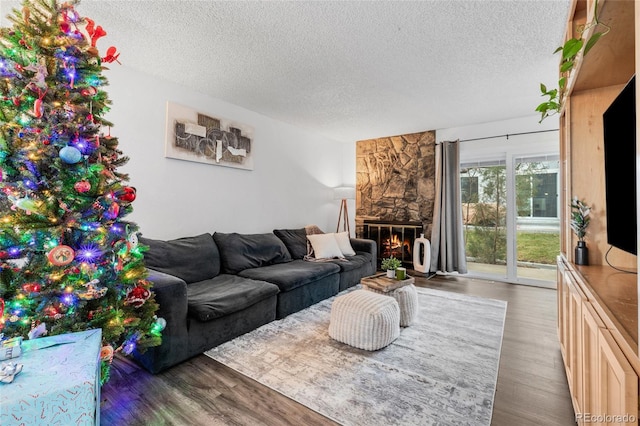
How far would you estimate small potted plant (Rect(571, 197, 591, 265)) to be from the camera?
5.92 feet

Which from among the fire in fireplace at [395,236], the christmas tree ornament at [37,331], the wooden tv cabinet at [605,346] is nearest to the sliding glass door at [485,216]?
the fire in fireplace at [395,236]

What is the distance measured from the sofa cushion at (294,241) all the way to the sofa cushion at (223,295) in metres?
1.21

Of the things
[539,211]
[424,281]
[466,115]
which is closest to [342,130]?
[466,115]

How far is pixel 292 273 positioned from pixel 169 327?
1388mm

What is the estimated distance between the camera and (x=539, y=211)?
14.1 feet

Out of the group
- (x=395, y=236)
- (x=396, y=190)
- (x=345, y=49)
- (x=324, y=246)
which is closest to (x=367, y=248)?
(x=324, y=246)

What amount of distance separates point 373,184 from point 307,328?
3.69 meters

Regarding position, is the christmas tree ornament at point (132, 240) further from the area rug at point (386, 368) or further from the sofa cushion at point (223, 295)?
the area rug at point (386, 368)

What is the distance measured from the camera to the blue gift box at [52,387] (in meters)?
1.04

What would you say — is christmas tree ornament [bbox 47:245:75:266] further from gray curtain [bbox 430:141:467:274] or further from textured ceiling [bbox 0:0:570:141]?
gray curtain [bbox 430:141:467:274]

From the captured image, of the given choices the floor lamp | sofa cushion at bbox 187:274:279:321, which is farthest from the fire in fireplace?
sofa cushion at bbox 187:274:279:321

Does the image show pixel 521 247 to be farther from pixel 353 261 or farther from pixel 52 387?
pixel 52 387

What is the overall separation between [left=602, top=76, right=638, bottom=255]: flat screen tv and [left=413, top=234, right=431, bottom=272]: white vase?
334cm

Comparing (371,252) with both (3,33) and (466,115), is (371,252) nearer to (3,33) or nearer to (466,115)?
(466,115)
